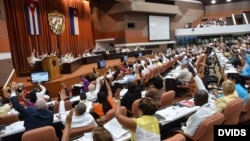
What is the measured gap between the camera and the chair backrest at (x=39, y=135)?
3432 mm

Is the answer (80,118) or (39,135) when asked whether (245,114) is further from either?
(39,135)

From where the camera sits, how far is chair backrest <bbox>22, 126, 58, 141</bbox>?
343 centimetres

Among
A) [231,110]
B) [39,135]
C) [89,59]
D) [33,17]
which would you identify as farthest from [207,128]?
[89,59]

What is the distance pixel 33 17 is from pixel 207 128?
41.1ft

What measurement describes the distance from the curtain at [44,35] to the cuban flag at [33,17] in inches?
9.3

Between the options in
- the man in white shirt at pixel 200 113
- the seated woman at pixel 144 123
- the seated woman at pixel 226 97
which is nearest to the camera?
the seated woman at pixel 144 123

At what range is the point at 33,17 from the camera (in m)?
13.8

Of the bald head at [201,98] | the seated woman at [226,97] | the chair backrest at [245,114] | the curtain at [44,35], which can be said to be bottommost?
the chair backrest at [245,114]

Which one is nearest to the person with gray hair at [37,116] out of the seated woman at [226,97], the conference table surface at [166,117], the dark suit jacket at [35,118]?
the dark suit jacket at [35,118]

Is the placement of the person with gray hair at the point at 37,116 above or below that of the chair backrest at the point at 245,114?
above

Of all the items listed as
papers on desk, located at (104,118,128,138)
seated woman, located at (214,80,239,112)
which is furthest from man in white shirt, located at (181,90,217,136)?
papers on desk, located at (104,118,128,138)

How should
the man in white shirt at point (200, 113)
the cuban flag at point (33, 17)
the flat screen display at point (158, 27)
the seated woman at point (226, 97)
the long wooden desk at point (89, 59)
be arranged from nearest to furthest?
the man in white shirt at point (200, 113) → the seated woman at point (226, 97) → the cuban flag at point (33, 17) → the long wooden desk at point (89, 59) → the flat screen display at point (158, 27)

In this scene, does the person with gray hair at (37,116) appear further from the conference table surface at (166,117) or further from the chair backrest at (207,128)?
the chair backrest at (207,128)

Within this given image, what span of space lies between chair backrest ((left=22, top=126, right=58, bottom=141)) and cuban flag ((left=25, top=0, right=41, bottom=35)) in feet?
36.0
